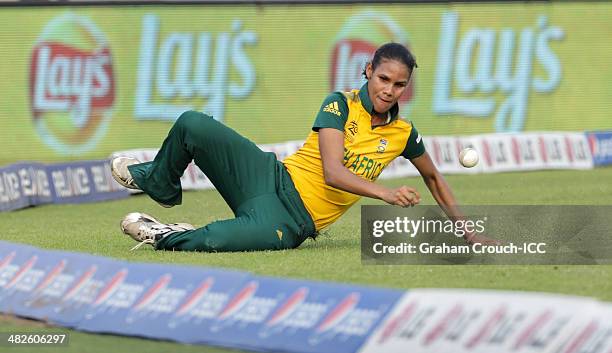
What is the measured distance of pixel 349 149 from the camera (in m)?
9.30

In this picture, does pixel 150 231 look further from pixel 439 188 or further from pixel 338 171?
pixel 439 188

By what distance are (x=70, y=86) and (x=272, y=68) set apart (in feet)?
11.3

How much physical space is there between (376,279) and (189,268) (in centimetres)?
131

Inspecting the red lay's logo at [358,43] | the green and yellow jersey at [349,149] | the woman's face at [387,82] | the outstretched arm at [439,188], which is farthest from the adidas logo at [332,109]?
the red lay's logo at [358,43]

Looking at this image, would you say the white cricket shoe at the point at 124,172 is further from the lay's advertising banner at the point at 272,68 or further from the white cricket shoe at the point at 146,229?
the lay's advertising banner at the point at 272,68

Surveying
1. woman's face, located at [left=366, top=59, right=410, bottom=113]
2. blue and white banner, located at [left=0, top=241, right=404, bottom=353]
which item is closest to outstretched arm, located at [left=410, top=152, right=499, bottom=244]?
woman's face, located at [left=366, top=59, right=410, bottom=113]

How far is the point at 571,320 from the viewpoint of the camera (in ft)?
18.1

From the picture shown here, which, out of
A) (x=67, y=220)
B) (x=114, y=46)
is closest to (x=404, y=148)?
(x=67, y=220)

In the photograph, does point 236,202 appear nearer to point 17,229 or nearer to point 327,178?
point 327,178

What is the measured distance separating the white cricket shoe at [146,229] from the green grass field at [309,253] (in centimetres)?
10

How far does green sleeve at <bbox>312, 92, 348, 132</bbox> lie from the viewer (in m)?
9.20

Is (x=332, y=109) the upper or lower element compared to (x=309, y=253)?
upper

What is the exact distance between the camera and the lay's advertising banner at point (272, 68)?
21.8 meters

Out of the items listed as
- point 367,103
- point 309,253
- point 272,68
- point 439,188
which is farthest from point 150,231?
point 272,68
